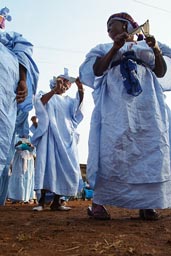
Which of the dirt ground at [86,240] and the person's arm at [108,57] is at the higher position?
the person's arm at [108,57]

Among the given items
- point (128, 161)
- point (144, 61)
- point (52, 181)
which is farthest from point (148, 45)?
point (52, 181)

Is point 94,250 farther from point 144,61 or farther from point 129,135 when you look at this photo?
point 144,61

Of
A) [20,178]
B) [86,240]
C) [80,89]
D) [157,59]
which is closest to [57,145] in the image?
[80,89]

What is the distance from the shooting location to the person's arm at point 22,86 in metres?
3.49

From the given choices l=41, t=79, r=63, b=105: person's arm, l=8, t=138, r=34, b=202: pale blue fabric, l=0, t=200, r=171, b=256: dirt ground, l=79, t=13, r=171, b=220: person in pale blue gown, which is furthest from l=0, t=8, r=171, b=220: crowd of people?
l=8, t=138, r=34, b=202: pale blue fabric

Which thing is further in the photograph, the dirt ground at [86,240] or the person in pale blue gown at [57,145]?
the person in pale blue gown at [57,145]

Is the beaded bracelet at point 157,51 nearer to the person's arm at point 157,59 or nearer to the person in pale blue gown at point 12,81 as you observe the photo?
the person's arm at point 157,59

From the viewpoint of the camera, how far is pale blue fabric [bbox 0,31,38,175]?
3.22m

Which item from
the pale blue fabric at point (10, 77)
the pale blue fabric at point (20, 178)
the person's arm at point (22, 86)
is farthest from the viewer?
the pale blue fabric at point (20, 178)

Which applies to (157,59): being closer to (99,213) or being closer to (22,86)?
(22,86)

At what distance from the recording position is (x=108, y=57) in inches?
139

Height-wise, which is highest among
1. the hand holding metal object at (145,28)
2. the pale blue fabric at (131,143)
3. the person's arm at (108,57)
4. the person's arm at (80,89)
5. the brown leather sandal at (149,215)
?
the hand holding metal object at (145,28)

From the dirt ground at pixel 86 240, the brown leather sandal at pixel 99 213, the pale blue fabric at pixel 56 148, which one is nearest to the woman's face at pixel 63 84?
the pale blue fabric at pixel 56 148

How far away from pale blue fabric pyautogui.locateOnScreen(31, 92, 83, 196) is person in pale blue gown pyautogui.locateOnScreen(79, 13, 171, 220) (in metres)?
1.68
